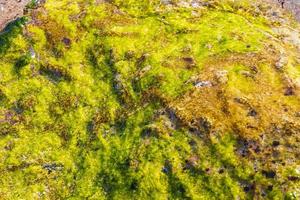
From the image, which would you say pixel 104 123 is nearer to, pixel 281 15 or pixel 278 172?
pixel 278 172

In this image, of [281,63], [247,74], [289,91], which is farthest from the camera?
[281,63]

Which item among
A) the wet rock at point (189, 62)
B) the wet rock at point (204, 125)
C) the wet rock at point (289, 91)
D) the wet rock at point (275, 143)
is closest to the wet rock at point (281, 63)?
the wet rock at point (289, 91)

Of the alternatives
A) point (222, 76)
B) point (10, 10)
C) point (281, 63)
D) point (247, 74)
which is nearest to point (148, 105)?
point (222, 76)

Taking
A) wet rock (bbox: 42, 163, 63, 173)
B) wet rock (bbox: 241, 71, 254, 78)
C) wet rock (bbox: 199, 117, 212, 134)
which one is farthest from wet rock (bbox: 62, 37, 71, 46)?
wet rock (bbox: 241, 71, 254, 78)

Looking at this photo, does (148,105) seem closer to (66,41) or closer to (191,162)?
(191,162)

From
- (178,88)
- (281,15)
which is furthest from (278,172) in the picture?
(281,15)
